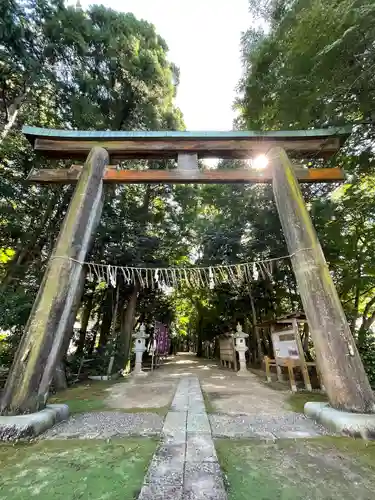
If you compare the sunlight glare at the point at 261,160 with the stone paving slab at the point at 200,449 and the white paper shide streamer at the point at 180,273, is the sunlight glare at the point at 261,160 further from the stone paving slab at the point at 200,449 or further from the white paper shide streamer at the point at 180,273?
the stone paving slab at the point at 200,449

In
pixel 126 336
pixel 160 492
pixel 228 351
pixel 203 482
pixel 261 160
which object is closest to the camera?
pixel 160 492

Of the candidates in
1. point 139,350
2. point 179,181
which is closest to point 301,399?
point 179,181

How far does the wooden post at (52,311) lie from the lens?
10.0ft

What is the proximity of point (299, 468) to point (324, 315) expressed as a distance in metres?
1.91

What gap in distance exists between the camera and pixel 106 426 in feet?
10.4

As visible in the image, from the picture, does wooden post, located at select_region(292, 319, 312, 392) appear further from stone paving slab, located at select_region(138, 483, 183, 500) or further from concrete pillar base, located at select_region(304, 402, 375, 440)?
stone paving slab, located at select_region(138, 483, 183, 500)

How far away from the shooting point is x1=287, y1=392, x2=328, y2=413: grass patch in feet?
13.5

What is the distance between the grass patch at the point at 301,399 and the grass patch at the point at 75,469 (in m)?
2.84

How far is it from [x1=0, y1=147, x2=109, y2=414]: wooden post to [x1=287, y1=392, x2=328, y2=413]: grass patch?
12.8ft

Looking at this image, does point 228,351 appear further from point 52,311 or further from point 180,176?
point 52,311

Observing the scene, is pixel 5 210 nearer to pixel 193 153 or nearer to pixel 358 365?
pixel 193 153

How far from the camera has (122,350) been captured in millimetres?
9727

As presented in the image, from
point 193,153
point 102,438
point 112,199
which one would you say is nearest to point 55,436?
point 102,438

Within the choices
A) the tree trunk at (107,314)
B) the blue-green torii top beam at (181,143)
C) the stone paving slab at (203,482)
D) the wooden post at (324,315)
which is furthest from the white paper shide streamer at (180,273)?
the stone paving slab at (203,482)
